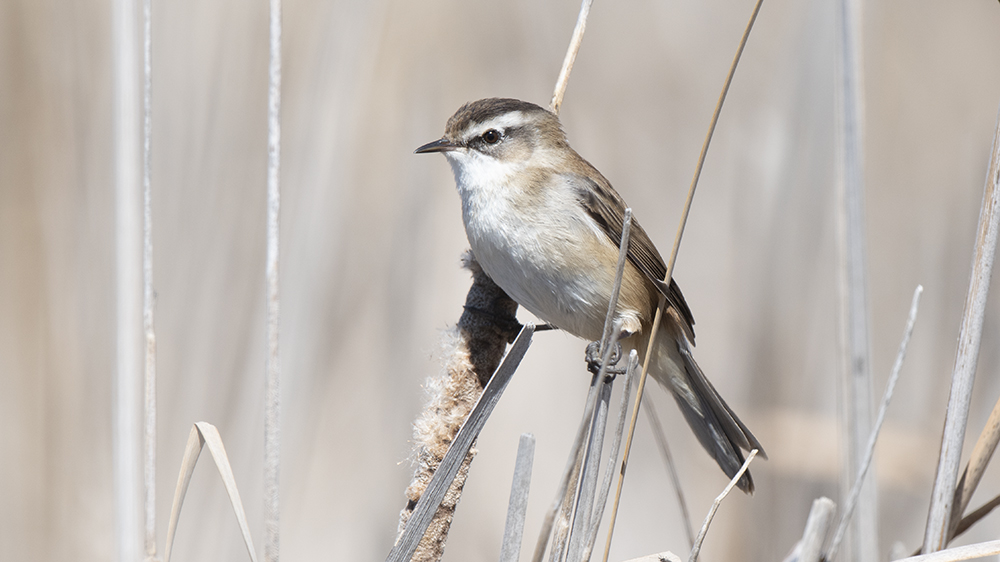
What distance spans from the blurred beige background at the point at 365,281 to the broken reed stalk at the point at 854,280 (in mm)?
957

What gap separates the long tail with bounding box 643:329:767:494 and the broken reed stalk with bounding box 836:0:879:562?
1.04 feet

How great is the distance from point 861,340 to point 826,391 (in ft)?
4.84

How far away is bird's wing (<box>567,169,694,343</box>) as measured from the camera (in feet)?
8.29

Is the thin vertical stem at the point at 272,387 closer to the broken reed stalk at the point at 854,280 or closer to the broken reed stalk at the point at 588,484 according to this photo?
the broken reed stalk at the point at 588,484

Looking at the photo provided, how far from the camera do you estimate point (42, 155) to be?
3.14 m

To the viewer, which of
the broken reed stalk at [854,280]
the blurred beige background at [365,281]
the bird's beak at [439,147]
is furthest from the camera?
the blurred beige background at [365,281]

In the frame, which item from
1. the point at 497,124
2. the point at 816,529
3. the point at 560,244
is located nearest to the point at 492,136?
the point at 497,124

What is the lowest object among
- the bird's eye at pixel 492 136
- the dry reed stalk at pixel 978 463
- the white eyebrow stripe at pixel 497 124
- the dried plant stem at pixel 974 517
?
the dried plant stem at pixel 974 517

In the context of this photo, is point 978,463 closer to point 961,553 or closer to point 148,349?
point 961,553

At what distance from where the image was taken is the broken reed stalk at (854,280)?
182 centimetres

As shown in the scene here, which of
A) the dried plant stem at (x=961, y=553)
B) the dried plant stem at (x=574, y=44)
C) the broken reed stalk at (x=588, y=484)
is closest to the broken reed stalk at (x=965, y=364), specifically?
the dried plant stem at (x=961, y=553)

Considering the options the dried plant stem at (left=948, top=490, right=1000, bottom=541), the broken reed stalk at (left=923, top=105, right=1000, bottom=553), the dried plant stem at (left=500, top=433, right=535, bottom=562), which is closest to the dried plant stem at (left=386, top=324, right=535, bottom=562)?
the dried plant stem at (left=500, top=433, right=535, bottom=562)

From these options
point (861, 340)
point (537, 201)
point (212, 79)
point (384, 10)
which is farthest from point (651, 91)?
point (861, 340)

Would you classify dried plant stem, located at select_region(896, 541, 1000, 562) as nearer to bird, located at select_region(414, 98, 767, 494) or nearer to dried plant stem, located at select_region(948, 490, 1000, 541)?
dried plant stem, located at select_region(948, 490, 1000, 541)
